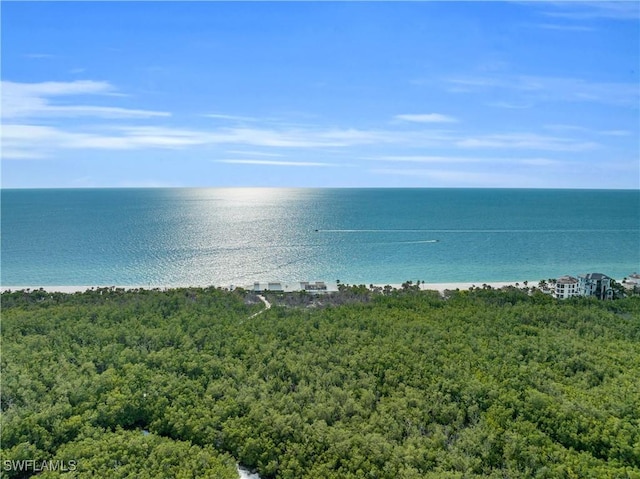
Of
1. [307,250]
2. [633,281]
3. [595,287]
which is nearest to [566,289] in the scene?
[595,287]

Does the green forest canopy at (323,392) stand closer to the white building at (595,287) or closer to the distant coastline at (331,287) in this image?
the white building at (595,287)

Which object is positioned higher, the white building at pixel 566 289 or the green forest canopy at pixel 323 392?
the white building at pixel 566 289

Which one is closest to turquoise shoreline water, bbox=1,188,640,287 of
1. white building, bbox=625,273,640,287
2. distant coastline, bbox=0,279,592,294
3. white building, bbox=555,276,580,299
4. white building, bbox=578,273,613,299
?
distant coastline, bbox=0,279,592,294

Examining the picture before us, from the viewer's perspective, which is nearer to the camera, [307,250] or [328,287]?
[328,287]

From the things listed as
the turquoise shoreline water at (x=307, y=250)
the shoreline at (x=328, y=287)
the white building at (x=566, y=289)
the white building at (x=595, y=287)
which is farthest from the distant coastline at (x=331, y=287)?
the white building at (x=595, y=287)

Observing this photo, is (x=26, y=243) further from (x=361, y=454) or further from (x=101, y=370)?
(x=361, y=454)

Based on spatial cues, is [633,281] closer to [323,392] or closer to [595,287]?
[595,287]
